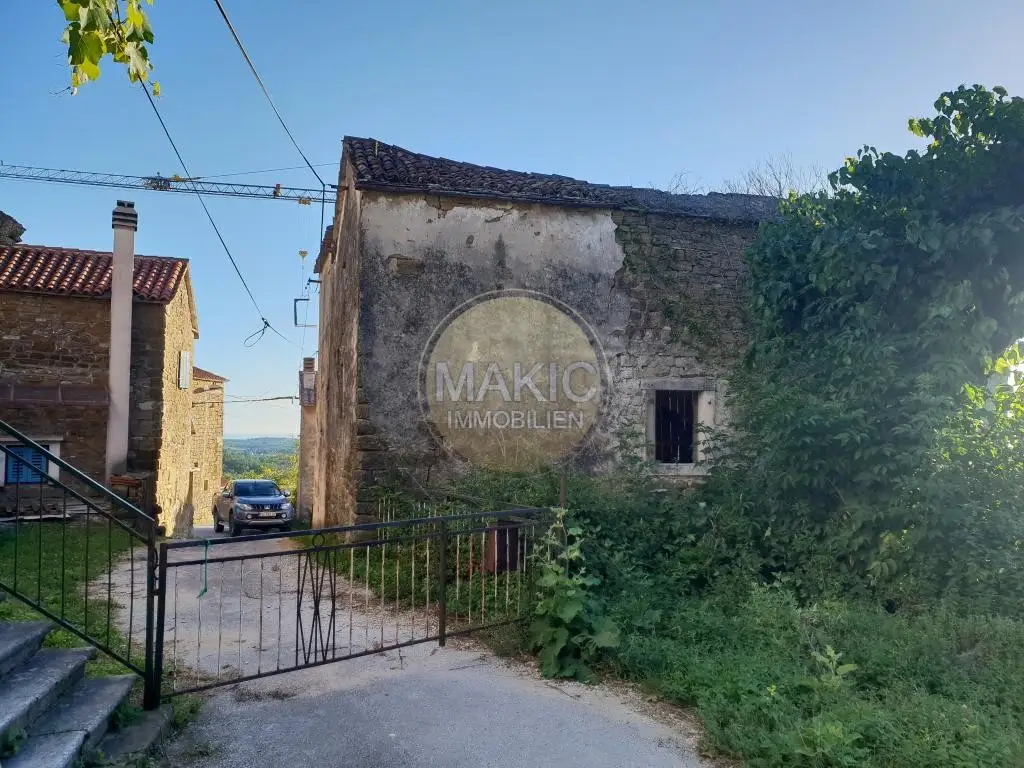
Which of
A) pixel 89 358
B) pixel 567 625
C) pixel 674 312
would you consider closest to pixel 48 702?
pixel 567 625

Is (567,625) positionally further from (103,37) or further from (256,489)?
(256,489)

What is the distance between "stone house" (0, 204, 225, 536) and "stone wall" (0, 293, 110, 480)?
0.06 ft

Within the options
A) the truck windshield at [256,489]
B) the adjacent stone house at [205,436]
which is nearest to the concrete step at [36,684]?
the truck windshield at [256,489]

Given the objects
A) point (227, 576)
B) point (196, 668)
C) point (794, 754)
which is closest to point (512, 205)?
point (227, 576)

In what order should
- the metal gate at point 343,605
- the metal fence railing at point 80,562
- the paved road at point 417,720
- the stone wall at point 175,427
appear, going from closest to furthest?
the paved road at point 417,720, the metal fence railing at point 80,562, the metal gate at point 343,605, the stone wall at point 175,427

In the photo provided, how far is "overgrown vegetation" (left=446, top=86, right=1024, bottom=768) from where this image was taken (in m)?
4.48

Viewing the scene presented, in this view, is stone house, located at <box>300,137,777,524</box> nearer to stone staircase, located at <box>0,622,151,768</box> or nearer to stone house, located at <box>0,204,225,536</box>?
stone staircase, located at <box>0,622,151,768</box>

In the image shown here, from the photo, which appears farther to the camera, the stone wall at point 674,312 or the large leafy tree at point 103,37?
the stone wall at point 674,312

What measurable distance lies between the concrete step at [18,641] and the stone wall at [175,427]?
38.0 feet

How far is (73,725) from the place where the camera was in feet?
11.2

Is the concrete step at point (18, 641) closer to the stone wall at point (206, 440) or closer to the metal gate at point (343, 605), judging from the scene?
the metal gate at point (343, 605)

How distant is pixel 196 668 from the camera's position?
16.5ft

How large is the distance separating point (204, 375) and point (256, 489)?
8817 millimetres

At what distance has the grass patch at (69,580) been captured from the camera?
4684 mm
